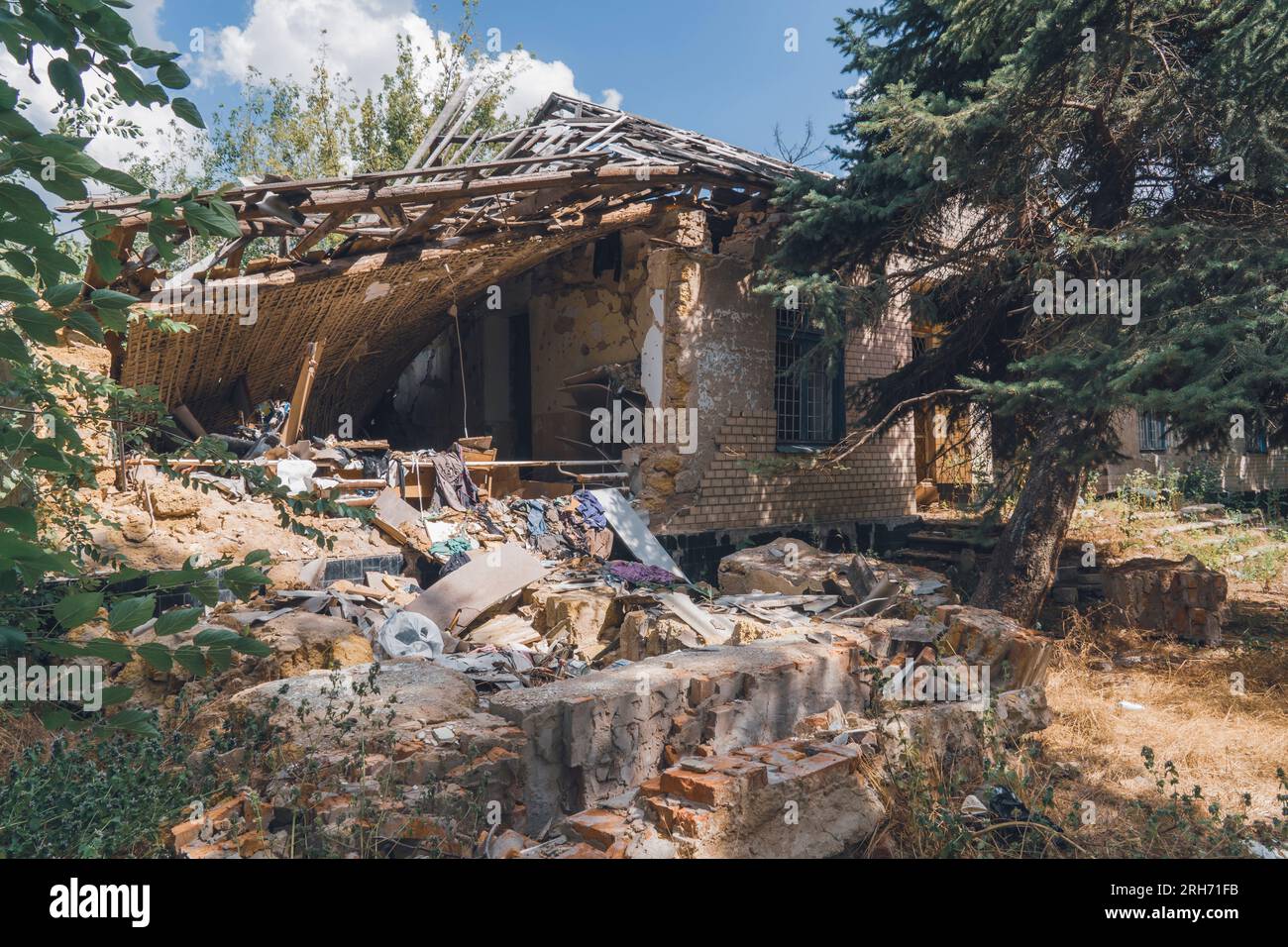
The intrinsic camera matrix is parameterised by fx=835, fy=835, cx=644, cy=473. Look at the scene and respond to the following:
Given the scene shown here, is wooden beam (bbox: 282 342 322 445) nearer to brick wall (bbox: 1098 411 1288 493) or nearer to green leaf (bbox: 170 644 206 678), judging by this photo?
green leaf (bbox: 170 644 206 678)

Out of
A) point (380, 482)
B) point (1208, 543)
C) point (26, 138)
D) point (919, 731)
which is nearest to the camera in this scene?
point (26, 138)

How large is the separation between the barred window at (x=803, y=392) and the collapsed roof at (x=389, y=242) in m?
1.75

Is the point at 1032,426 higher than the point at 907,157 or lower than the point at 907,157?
lower

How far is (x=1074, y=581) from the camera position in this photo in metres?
9.67

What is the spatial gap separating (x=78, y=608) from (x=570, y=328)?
10079 mm

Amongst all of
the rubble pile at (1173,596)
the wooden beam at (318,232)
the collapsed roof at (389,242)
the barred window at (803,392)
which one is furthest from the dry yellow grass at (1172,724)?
the wooden beam at (318,232)

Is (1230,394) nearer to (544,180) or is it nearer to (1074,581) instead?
(1074,581)

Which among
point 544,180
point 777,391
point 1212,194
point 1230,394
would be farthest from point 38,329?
point 777,391

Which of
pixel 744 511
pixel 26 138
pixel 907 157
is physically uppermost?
pixel 907 157

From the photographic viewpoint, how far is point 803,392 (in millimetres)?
11500

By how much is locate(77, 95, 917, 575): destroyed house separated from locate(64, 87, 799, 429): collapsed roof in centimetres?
3

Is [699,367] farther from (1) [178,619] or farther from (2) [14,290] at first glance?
(2) [14,290]

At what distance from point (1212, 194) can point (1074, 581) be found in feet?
14.2

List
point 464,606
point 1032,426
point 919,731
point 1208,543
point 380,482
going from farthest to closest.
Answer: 1. point 1208,543
2. point 1032,426
3. point 380,482
4. point 464,606
5. point 919,731
